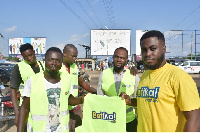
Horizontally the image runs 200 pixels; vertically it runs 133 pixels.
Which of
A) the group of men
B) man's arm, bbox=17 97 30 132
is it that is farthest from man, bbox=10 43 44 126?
man's arm, bbox=17 97 30 132

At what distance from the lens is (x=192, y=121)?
6.17ft

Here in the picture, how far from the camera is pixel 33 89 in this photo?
268 centimetres

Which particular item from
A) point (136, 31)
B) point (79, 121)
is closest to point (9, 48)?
point (136, 31)

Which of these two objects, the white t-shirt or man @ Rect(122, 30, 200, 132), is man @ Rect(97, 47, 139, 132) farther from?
man @ Rect(122, 30, 200, 132)

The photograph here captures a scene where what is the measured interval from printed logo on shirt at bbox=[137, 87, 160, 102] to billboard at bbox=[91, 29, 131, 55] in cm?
3876

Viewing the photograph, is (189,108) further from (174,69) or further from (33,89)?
(33,89)

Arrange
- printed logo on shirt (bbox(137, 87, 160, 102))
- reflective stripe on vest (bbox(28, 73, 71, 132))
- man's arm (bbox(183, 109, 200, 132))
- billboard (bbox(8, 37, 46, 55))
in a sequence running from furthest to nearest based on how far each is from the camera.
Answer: billboard (bbox(8, 37, 46, 55))
reflective stripe on vest (bbox(28, 73, 71, 132))
printed logo on shirt (bbox(137, 87, 160, 102))
man's arm (bbox(183, 109, 200, 132))

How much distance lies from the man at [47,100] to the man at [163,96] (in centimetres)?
98

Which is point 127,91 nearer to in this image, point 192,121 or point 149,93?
point 149,93

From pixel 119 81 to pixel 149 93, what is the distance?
1.58 metres

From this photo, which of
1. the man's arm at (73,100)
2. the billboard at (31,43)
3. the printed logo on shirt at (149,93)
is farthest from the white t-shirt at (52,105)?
the billboard at (31,43)

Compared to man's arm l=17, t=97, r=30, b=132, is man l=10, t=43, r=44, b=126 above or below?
above

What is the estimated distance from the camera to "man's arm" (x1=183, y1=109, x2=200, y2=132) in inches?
73.9

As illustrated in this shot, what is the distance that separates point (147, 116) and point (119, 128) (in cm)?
91
